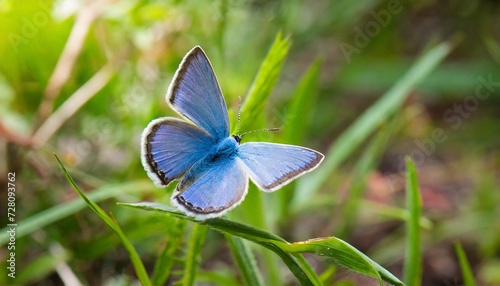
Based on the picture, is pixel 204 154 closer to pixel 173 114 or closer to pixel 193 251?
pixel 193 251

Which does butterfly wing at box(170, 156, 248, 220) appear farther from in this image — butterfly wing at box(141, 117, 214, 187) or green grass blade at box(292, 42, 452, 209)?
green grass blade at box(292, 42, 452, 209)

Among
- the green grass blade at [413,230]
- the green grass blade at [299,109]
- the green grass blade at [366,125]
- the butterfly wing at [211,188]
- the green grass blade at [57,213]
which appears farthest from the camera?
the green grass blade at [366,125]

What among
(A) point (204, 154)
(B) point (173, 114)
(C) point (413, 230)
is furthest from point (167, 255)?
(B) point (173, 114)

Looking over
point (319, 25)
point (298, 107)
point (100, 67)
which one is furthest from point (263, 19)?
point (298, 107)

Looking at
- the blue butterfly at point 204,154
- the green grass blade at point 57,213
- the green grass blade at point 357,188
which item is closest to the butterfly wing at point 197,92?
the blue butterfly at point 204,154

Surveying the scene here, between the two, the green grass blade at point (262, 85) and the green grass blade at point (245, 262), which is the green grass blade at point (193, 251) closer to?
the green grass blade at point (245, 262)

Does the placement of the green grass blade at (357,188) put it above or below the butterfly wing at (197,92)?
below
